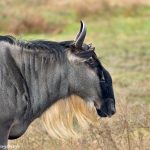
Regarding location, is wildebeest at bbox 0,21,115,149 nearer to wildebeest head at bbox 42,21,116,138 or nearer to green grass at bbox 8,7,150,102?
wildebeest head at bbox 42,21,116,138

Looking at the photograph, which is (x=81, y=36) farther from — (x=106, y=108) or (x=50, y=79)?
(x=106, y=108)

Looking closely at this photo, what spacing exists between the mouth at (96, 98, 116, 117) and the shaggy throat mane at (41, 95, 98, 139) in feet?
0.24

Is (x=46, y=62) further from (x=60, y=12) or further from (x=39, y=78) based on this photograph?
(x=60, y=12)

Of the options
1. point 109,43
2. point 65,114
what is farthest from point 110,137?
point 109,43

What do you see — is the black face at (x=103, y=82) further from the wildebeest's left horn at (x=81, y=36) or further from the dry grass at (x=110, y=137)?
the dry grass at (x=110, y=137)

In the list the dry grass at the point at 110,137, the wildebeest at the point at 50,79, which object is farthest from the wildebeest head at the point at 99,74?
the dry grass at the point at 110,137

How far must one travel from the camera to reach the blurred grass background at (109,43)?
960cm

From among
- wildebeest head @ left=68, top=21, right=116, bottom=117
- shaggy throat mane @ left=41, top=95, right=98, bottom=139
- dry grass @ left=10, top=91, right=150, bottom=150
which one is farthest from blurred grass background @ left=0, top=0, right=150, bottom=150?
wildebeest head @ left=68, top=21, right=116, bottom=117

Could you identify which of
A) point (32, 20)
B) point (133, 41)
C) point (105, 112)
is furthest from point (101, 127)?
point (32, 20)

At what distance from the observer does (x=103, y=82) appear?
833cm

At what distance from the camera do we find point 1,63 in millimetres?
7938

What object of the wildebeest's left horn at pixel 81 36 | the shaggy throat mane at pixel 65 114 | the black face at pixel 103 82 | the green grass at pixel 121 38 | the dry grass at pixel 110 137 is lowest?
the green grass at pixel 121 38

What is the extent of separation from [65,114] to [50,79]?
0.40 meters

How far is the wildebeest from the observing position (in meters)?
7.96
